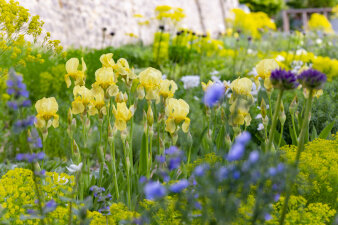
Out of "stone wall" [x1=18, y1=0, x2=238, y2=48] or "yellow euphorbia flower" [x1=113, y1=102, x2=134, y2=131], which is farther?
"stone wall" [x1=18, y1=0, x2=238, y2=48]

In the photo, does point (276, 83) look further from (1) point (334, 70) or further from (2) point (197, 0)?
(2) point (197, 0)

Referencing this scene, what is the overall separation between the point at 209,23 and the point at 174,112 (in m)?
12.0

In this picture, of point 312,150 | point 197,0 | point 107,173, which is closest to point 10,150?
point 107,173

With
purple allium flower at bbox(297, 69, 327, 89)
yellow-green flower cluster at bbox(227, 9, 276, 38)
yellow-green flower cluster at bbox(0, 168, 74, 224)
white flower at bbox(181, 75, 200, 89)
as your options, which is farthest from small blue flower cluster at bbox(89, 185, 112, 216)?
yellow-green flower cluster at bbox(227, 9, 276, 38)

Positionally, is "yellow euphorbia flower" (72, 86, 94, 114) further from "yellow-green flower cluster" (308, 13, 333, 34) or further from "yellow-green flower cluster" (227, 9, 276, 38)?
"yellow-green flower cluster" (308, 13, 333, 34)

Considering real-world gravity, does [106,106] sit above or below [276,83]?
below

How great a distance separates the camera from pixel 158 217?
1733 millimetres

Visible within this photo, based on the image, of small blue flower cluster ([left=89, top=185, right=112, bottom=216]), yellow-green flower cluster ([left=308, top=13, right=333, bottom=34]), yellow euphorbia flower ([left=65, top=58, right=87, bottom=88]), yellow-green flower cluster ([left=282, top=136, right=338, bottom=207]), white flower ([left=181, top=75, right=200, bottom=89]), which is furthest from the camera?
yellow-green flower cluster ([left=308, top=13, right=333, bottom=34])

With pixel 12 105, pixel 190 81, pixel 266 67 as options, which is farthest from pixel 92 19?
pixel 12 105

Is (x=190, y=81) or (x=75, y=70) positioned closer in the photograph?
(x=75, y=70)

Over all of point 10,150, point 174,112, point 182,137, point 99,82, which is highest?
point 99,82

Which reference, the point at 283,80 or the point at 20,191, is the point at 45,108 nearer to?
the point at 20,191

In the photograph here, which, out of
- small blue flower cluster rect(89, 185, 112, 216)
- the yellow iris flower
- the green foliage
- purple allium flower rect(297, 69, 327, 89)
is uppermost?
the green foliage

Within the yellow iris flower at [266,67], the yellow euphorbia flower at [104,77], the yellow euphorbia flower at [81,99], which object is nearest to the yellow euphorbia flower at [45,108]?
the yellow euphorbia flower at [81,99]
